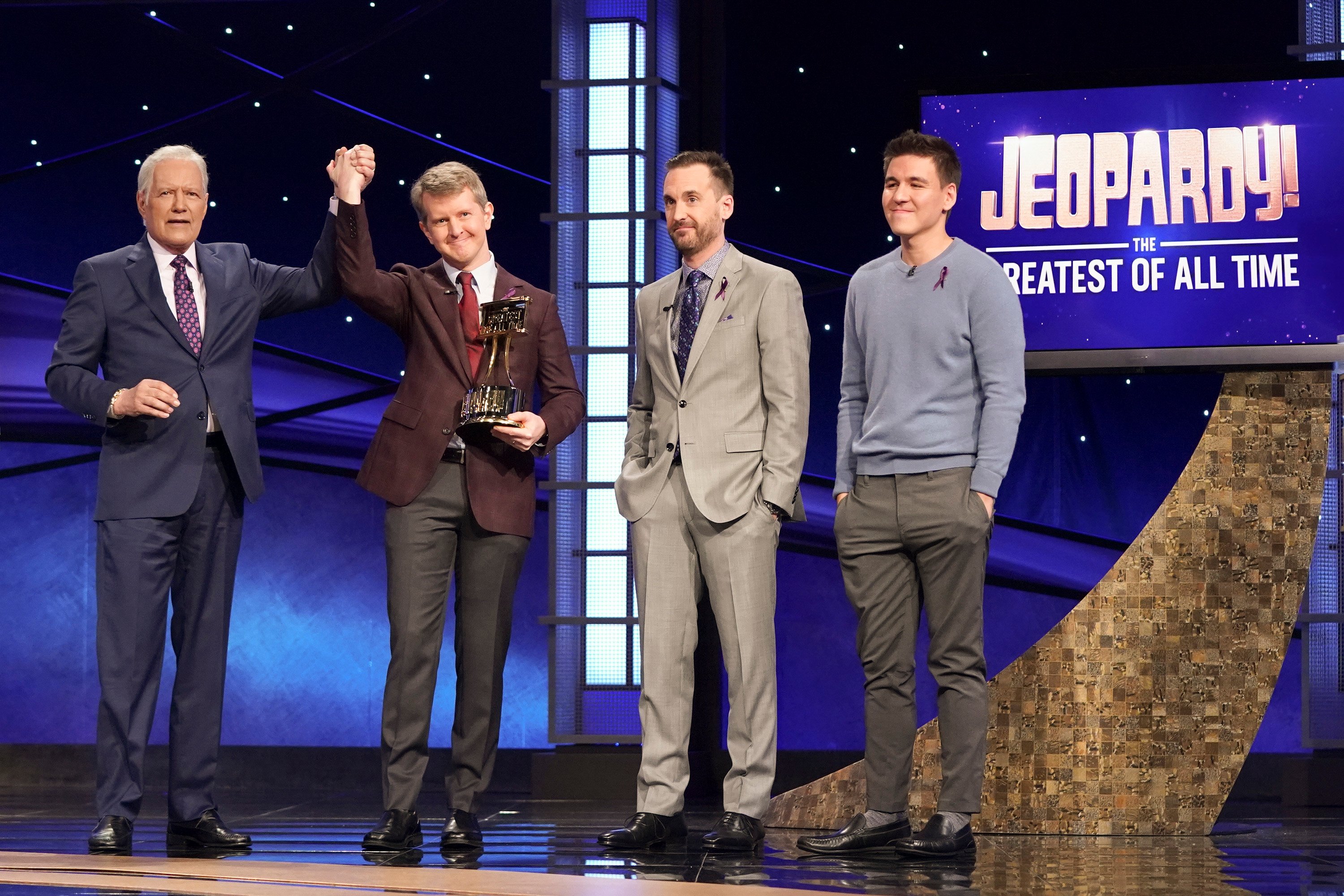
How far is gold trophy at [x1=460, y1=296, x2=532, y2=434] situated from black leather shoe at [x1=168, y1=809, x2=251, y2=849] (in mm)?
1194

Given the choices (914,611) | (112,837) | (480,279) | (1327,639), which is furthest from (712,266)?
(1327,639)

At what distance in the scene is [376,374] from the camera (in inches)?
241

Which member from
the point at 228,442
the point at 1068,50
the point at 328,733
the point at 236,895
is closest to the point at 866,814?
the point at 236,895

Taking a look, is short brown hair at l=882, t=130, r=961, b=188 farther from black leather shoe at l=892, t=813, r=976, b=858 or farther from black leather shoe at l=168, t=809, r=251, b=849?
black leather shoe at l=168, t=809, r=251, b=849

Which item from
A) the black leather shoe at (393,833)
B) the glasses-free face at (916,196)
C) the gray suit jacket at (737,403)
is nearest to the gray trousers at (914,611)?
the gray suit jacket at (737,403)

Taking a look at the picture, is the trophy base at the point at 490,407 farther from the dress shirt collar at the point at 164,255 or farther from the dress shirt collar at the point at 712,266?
the dress shirt collar at the point at 164,255

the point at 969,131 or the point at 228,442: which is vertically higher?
the point at 969,131

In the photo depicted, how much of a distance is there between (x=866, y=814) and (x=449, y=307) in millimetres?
1655

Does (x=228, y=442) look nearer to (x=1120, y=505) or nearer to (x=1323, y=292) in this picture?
(x=1323, y=292)

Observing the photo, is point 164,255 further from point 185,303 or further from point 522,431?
point 522,431

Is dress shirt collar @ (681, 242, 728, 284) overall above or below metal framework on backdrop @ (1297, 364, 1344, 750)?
above

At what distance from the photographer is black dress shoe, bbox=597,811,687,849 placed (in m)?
3.47

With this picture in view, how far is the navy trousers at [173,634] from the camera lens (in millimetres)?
3510

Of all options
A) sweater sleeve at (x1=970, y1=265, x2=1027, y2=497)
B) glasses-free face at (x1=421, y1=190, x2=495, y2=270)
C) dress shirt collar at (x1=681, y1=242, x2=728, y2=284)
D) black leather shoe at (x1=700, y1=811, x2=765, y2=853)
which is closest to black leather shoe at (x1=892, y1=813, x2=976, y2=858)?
black leather shoe at (x1=700, y1=811, x2=765, y2=853)
